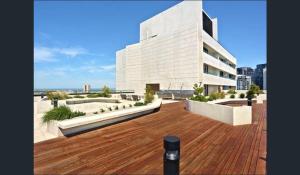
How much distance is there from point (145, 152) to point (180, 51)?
27675 mm

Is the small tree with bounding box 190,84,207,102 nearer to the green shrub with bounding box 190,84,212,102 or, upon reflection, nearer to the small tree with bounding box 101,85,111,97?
the green shrub with bounding box 190,84,212,102

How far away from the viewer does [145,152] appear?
4551 millimetres

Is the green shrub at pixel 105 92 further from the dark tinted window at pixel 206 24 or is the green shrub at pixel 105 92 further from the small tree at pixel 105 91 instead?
the dark tinted window at pixel 206 24

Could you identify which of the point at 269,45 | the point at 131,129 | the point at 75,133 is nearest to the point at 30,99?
the point at 269,45

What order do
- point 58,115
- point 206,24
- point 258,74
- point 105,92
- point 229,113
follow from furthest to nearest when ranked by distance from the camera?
point 258,74 < point 206,24 < point 105,92 < point 229,113 < point 58,115

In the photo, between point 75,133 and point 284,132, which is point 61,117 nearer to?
point 75,133

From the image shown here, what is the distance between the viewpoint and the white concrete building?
91.9 feet

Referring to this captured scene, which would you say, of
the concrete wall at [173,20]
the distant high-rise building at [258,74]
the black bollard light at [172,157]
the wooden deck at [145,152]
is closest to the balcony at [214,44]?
the concrete wall at [173,20]

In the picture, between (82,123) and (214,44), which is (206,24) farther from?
(82,123)

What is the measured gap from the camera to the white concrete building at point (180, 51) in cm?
2800

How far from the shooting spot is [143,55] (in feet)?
126

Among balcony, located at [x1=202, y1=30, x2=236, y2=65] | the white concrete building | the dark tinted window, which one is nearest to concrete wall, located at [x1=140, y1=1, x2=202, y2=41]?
the white concrete building

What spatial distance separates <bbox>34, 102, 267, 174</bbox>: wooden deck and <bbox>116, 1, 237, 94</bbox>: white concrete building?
22.6m

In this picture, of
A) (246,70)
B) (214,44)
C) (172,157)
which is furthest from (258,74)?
(172,157)
